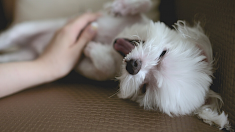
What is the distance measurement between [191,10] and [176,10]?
0.57ft

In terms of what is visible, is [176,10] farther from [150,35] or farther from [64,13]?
[64,13]

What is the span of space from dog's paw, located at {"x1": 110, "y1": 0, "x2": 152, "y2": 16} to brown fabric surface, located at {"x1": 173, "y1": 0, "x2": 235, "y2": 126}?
31 cm

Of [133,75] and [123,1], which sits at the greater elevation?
[123,1]

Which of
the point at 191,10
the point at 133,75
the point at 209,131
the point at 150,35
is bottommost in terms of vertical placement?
the point at 209,131

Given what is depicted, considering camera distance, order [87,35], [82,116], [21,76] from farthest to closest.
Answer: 1. [87,35]
2. [21,76]
3. [82,116]

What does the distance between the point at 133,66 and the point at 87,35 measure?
48 centimetres

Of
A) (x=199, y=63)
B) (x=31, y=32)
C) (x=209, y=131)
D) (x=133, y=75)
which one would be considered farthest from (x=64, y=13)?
(x=209, y=131)

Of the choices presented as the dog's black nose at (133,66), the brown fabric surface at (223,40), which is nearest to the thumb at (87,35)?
the dog's black nose at (133,66)

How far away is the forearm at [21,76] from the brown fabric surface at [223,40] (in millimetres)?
724

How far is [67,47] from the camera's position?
969mm

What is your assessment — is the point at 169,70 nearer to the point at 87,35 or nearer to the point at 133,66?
the point at 133,66

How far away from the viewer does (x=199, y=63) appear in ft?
2.31

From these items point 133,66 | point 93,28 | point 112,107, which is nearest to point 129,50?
point 133,66

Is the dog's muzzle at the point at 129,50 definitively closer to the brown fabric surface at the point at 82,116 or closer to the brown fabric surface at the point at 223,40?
the brown fabric surface at the point at 82,116
